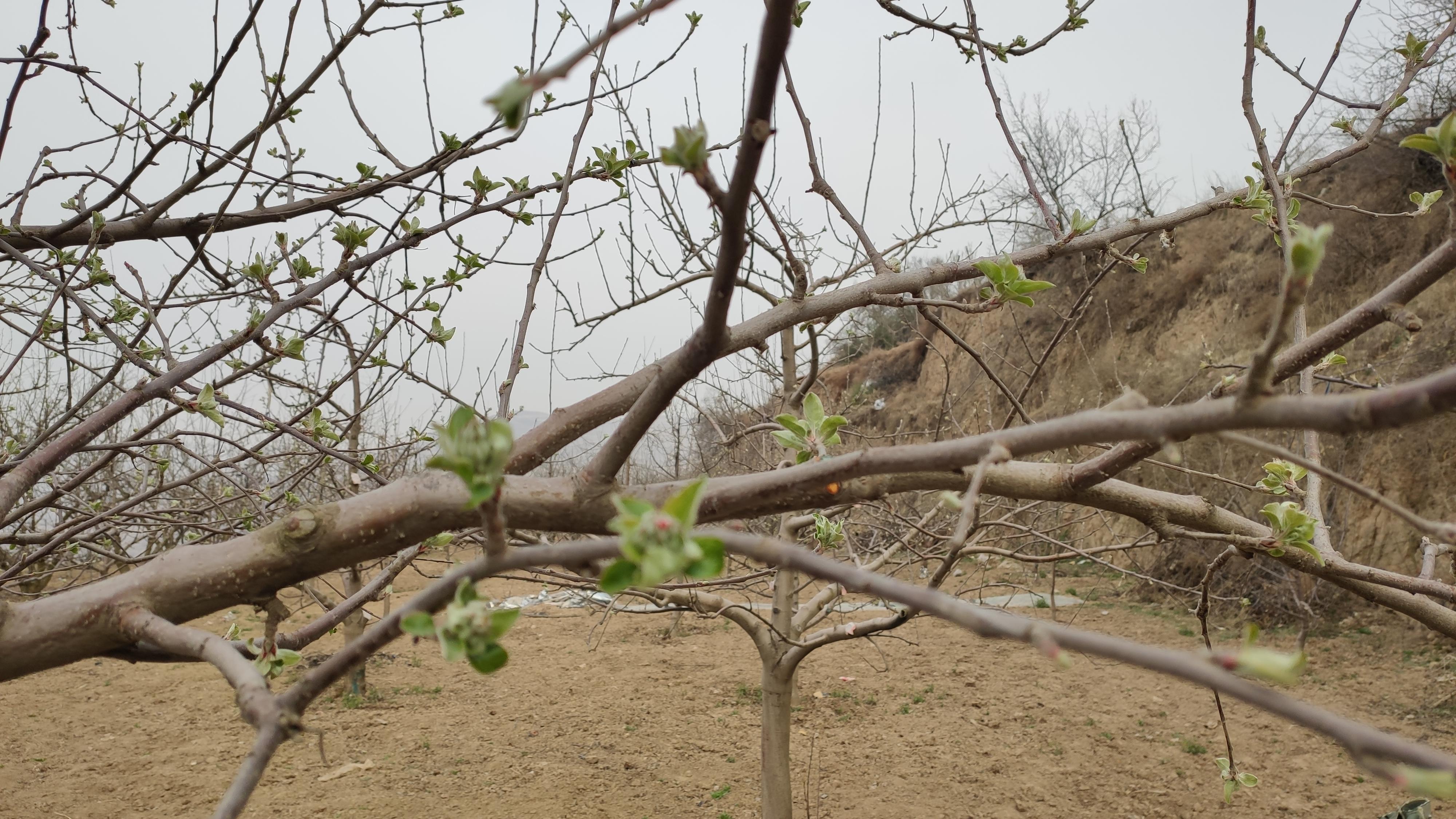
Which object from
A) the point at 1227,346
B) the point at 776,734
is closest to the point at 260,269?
the point at 776,734

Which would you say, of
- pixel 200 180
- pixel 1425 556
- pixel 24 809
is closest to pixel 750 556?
pixel 1425 556

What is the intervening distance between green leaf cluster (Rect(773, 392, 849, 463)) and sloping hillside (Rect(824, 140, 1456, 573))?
1404mm

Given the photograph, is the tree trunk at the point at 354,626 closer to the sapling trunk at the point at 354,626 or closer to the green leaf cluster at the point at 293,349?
the sapling trunk at the point at 354,626

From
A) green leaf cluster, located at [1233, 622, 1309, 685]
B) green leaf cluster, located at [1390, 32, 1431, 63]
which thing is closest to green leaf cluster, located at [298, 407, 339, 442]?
green leaf cluster, located at [1233, 622, 1309, 685]

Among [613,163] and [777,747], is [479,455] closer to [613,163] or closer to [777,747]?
[613,163]

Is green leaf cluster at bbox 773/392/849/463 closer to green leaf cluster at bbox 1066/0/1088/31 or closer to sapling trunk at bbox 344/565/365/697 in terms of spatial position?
green leaf cluster at bbox 1066/0/1088/31

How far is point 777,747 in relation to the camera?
3.38 metres

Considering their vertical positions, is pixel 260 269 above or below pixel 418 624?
above

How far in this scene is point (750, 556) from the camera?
55cm

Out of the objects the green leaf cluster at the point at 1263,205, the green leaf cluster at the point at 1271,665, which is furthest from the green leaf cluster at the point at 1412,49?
the green leaf cluster at the point at 1271,665

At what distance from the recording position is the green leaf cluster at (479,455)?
57cm

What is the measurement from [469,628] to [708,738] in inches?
205

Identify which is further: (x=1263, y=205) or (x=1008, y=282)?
(x=1263, y=205)

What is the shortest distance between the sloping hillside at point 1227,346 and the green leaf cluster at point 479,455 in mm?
1953
